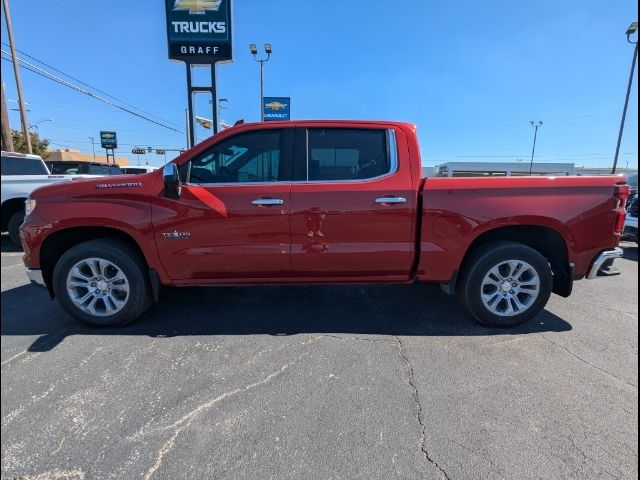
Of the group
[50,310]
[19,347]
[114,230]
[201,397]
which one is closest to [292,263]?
[201,397]

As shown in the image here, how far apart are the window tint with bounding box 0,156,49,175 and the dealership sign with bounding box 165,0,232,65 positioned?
3.91 m

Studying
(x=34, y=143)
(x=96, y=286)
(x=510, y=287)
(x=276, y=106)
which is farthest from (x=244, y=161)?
(x=34, y=143)

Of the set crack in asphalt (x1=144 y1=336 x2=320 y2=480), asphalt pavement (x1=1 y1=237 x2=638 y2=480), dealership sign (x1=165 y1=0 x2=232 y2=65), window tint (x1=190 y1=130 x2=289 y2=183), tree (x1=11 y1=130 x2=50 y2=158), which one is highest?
dealership sign (x1=165 y1=0 x2=232 y2=65)

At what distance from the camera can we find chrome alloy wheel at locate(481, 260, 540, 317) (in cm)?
354

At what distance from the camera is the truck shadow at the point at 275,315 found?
11.5ft

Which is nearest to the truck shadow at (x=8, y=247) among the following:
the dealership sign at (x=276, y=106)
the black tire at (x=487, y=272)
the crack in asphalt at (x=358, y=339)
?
the crack in asphalt at (x=358, y=339)

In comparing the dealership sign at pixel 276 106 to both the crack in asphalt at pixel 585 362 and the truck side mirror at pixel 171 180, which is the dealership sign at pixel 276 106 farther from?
the crack in asphalt at pixel 585 362

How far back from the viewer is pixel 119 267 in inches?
134

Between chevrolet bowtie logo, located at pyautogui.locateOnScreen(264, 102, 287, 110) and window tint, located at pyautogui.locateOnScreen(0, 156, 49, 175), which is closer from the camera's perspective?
window tint, located at pyautogui.locateOnScreen(0, 156, 49, 175)

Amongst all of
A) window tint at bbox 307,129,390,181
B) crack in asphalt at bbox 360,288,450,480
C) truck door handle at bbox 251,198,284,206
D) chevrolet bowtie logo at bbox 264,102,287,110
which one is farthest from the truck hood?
chevrolet bowtie logo at bbox 264,102,287,110

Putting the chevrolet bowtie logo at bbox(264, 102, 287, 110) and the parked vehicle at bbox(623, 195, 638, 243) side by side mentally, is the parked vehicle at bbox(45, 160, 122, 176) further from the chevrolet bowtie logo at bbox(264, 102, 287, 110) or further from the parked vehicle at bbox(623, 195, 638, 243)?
the parked vehicle at bbox(623, 195, 638, 243)

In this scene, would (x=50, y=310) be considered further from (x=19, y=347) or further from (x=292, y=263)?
(x=292, y=263)

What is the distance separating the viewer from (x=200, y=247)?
3.41 meters

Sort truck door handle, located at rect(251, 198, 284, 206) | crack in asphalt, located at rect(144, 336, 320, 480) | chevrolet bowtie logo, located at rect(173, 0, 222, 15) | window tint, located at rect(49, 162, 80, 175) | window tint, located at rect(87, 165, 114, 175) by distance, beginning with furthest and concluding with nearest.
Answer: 1. window tint, located at rect(49, 162, 80, 175)
2. window tint, located at rect(87, 165, 114, 175)
3. chevrolet bowtie logo, located at rect(173, 0, 222, 15)
4. truck door handle, located at rect(251, 198, 284, 206)
5. crack in asphalt, located at rect(144, 336, 320, 480)
